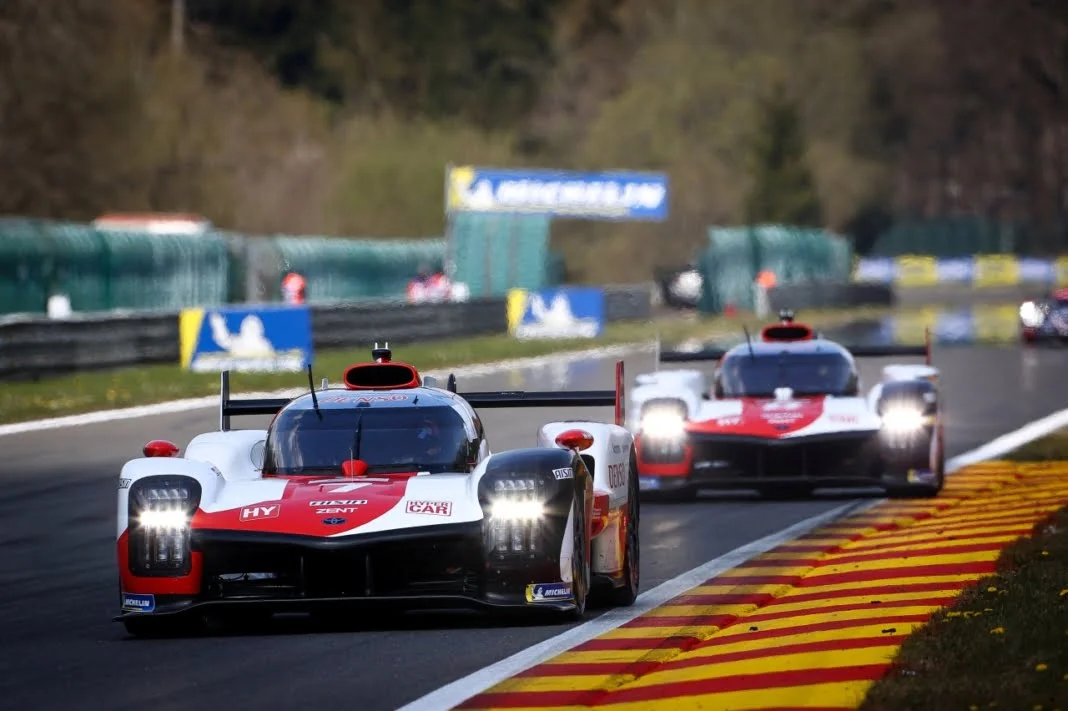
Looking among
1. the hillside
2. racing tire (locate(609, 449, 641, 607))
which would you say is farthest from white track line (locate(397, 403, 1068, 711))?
the hillside

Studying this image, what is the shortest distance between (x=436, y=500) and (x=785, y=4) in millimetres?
93106

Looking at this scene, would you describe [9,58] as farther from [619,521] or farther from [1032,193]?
[1032,193]

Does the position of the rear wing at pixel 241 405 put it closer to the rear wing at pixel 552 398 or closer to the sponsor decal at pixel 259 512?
the rear wing at pixel 552 398

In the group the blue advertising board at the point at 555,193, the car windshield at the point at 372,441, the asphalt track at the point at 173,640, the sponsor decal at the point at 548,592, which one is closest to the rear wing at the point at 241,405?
the car windshield at the point at 372,441

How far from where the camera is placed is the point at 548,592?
9.98 metres

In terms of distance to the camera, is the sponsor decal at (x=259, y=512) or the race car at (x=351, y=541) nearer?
Result: the race car at (x=351, y=541)

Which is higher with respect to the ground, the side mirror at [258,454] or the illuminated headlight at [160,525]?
the side mirror at [258,454]

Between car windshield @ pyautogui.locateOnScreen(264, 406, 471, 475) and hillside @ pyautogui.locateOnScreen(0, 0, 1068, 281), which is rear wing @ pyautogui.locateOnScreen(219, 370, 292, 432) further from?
hillside @ pyautogui.locateOnScreen(0, 0, 1068, 281)

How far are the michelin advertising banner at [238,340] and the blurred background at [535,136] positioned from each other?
12.6 ft

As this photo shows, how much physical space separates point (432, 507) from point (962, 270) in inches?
3509

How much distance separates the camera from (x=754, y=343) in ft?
61.5

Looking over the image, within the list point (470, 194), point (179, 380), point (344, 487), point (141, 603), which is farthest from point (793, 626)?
point (470, 194)

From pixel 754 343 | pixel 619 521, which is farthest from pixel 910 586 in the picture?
pixel 754 343

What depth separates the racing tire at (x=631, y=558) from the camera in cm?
1110
